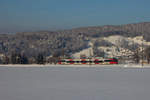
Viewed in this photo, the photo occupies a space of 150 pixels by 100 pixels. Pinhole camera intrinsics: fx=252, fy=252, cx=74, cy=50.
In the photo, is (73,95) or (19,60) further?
(19,60)

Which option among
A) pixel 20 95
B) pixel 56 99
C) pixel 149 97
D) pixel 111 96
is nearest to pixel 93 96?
pixel 111 96

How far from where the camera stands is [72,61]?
8650 centimetres

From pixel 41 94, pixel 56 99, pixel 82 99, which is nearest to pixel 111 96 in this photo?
pixel 82 99

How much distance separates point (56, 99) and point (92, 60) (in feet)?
238

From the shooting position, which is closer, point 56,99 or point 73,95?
point 56,99

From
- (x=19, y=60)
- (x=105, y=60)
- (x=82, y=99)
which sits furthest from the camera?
(x=19, y=60)

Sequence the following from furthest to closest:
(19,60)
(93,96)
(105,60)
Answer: (19,60)
(105,60)
(93,96)

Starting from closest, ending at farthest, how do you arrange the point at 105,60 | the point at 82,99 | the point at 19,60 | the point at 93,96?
1. the point at 82,99
2. the point at 93,96
3. the point at 105,60
4. the point at 19,60

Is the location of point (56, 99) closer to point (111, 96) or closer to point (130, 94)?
point (111, 96)

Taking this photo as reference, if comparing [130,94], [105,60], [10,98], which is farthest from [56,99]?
[105,60]

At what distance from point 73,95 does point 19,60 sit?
9546cm

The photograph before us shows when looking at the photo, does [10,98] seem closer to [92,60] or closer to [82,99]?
[82,99]

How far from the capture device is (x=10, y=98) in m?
12.4

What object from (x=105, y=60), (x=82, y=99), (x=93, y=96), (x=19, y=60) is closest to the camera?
(x=82, y=99)
